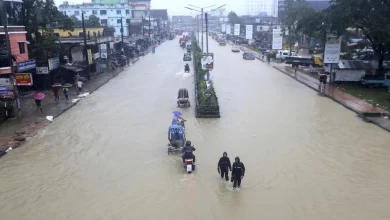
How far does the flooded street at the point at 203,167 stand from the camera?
10.5 m

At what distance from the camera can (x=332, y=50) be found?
30172 millimetres

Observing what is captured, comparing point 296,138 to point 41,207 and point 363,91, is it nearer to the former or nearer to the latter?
point 41,207

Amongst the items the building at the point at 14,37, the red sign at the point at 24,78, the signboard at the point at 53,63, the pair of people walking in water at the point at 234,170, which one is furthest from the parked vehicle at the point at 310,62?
the pair of people walking in water at the point at 234,170

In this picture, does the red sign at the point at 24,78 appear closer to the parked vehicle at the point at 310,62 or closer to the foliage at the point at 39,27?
the foliage at the point at 39,27

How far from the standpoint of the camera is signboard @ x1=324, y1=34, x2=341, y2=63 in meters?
30.2

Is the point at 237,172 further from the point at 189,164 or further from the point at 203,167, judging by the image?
the point at 203,167

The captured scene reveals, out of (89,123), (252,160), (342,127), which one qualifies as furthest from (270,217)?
(89,123)

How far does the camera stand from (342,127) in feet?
60.7

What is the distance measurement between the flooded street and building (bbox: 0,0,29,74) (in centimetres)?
677

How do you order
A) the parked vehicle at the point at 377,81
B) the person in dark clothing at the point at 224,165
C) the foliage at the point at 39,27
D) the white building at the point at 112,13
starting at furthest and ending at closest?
the white building at the point at 112,13
the foliage at the point at 39,27
the parked vehicle at the point at 377,81
the person in dark clothing at the point at 224,165

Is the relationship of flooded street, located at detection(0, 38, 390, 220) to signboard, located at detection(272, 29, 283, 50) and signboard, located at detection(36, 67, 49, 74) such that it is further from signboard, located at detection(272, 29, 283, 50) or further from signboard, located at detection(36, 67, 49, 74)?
signboard, located at detection(272, 29, 283, 50)

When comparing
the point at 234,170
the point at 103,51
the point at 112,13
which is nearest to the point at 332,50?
the point at 234,170

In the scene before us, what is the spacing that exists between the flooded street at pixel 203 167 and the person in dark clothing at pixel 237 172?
284mm

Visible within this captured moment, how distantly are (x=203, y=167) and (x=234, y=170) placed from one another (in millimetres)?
2406
